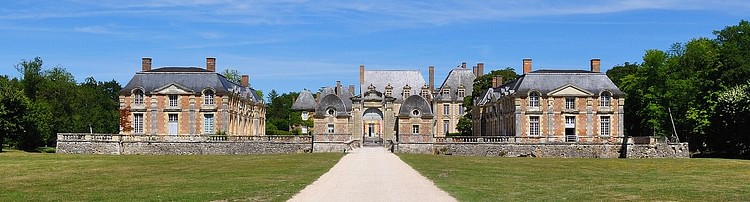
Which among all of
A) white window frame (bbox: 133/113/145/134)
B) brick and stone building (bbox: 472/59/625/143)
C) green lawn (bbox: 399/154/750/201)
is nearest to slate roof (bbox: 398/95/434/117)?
brick and stone building (bbox: 472/59/625/143)

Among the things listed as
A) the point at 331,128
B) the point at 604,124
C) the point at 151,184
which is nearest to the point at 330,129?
the point at 331,128

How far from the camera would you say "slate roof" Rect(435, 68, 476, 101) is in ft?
243

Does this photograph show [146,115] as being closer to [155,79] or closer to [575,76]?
[155,79]

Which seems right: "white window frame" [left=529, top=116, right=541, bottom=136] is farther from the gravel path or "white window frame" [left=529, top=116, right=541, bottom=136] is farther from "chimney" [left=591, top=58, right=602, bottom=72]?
the gravel path

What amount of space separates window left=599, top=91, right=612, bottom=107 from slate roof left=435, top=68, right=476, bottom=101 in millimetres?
23903

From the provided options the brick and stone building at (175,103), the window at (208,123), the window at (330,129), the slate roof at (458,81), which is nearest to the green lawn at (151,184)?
the window at (330,129)

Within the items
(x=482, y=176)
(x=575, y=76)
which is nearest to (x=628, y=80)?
(x=575, y=76)

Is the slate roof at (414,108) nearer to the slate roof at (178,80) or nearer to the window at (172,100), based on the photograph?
the slate roof at (178,80)

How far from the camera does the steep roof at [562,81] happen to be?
5047 cm

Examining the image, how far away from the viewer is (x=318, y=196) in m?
15.2

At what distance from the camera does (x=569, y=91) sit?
165ft

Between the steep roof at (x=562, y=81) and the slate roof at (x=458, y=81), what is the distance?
22.1 metres

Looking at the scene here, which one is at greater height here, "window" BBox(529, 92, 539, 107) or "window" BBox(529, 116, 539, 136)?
"window" BBox(529, 92, 539, 107)

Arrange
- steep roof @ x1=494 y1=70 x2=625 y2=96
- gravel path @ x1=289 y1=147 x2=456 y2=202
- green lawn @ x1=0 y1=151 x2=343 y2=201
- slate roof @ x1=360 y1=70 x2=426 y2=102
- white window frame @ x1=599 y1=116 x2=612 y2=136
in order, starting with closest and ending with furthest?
gravel path @ x1=289 y1=147 x2=456 y2=202 → green lawn @ x1=0 y1=151 x2=343 y2=201 → white window frame @ x1=599 y1=116 x2=612 y2=136 → steep roof @ x1=494 y1=70 x2=625 y2=96 → slate roof @ x1=360 y1=70 x2=426 y2=102
